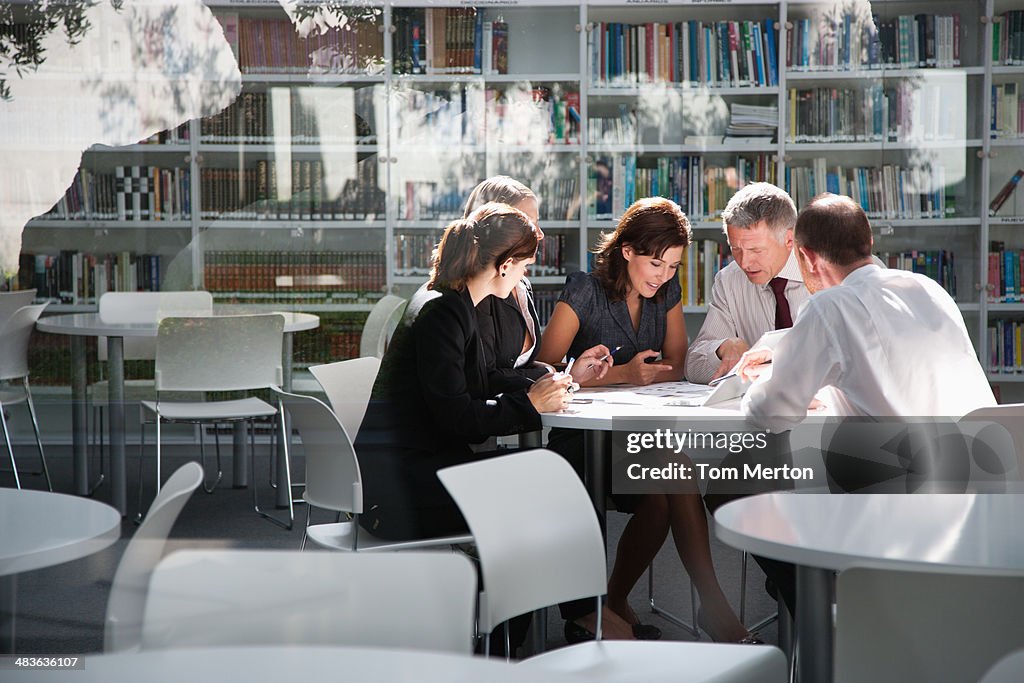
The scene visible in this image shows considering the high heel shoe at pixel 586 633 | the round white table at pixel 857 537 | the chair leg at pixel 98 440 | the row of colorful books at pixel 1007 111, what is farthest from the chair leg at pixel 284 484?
the row of colorful books at pixel 1007 111

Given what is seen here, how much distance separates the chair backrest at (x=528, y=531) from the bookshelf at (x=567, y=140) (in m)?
1.73

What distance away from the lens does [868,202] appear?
3969 mm

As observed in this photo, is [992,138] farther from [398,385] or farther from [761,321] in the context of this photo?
[398,385]

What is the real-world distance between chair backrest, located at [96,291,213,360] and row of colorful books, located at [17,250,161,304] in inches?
1.0

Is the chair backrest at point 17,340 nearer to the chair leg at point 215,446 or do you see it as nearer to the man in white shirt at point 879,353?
the chair leg at point 215,446

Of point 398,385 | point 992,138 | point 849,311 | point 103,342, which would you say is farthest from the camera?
point 992,138

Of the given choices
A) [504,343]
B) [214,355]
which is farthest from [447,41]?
[214,355]

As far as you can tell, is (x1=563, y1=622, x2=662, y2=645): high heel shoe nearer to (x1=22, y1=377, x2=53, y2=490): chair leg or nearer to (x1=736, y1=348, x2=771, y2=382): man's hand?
(x1=736, y1=348, x2=771, y2=382): man's hand

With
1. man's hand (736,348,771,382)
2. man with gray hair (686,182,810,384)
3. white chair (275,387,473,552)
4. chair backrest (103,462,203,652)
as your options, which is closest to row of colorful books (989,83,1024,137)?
man with gray hair (686,182,810,384)

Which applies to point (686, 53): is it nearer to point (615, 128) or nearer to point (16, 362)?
point (615, 128)

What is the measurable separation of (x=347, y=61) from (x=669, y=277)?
144 cm

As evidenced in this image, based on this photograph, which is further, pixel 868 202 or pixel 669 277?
pixel 868 202

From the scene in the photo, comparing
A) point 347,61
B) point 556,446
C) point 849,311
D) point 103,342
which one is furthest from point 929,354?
point 103,342

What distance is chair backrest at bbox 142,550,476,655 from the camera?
162 centimetres
